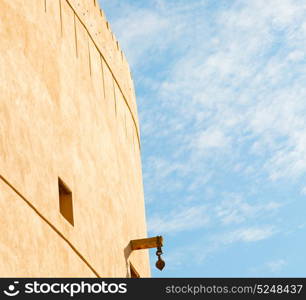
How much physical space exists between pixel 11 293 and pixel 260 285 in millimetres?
2043

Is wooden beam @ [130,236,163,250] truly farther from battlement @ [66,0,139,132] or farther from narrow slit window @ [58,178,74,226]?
battlement @ [66,0,139,132]

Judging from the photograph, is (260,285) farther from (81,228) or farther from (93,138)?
(93,138)

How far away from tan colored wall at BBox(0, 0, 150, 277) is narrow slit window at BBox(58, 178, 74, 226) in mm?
82

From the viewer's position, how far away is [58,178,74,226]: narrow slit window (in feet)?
27.6

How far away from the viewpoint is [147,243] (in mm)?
10352

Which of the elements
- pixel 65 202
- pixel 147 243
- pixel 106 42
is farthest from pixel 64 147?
pixel 106 42

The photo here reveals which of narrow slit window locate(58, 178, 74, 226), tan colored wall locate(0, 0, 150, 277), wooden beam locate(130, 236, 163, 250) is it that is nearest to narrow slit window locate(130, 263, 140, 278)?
tan colored wall locate(0, 0, 150, 277)

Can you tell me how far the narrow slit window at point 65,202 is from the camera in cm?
841

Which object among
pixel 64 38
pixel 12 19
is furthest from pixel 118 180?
pixel 12 19

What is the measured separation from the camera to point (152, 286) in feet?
22.6

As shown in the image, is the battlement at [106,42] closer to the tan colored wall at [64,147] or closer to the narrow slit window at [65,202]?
the tan colored wall at [64,147]

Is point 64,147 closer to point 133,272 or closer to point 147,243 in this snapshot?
point 147,243

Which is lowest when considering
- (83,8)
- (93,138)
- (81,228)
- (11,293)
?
(11,293)

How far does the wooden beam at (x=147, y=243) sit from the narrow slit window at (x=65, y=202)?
1928 mm
